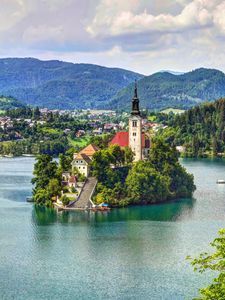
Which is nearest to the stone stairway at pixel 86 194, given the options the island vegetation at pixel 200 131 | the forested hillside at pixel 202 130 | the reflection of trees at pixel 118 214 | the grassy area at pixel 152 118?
the reflection of trees at pixel 118 214

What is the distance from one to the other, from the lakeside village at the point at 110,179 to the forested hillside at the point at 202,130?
200 feet

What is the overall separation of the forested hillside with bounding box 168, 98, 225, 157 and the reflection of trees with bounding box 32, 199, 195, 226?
225 feet

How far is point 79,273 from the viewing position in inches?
1582

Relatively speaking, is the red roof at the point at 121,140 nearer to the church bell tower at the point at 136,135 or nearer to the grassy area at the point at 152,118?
the church bell tower at the point at 136,135

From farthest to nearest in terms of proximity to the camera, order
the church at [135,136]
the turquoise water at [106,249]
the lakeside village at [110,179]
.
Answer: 1. the church at [135,136]
2. the lakeside village at [110,179]
3. the turquoise water at [106,249]

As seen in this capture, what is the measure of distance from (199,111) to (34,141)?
35.9 metres

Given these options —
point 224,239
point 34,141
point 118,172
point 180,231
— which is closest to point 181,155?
point 34,141

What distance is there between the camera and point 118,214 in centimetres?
5975

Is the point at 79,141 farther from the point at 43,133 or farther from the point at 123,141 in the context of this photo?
the point at 123,141

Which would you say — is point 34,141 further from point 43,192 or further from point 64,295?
point 64,295

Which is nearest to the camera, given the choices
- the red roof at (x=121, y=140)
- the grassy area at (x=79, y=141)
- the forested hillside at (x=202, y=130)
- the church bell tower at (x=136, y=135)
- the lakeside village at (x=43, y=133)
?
the church bell tower at (x=136, y=135)

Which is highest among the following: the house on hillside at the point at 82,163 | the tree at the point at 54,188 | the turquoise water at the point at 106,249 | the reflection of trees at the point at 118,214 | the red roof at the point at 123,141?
the red roof at the point at 123,141

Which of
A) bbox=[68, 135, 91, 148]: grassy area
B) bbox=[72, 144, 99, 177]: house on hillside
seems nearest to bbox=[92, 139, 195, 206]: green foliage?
bbox=[72, 144, 99, 177]: house on hillside

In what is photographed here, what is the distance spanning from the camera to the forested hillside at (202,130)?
438ft
